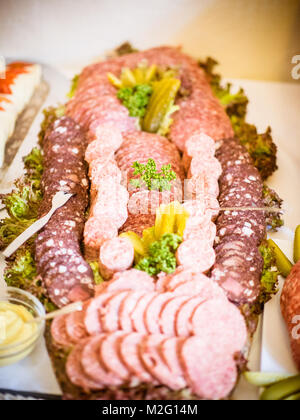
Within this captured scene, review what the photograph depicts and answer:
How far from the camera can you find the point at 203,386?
7.66ft

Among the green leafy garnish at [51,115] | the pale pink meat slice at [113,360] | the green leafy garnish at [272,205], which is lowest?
the pale pink meat slice at [113,360]

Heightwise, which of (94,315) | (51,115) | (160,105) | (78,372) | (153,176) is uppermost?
→ (160,105)

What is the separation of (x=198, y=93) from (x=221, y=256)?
202 cm

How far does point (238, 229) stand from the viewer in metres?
3.08

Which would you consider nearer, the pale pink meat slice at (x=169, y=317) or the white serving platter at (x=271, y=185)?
the pale pink meat slice at (x=169, y=317)

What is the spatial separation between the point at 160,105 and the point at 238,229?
5.11 ft

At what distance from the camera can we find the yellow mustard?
255 centimetres

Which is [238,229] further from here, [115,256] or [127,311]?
[127,311]

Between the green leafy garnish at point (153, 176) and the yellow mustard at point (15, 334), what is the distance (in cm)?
114

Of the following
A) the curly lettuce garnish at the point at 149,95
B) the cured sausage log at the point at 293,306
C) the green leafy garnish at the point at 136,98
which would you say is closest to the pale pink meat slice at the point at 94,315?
the cured sausage log at the point at 293,306

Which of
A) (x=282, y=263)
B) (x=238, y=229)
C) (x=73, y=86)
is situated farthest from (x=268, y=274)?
(x=73, y=86)

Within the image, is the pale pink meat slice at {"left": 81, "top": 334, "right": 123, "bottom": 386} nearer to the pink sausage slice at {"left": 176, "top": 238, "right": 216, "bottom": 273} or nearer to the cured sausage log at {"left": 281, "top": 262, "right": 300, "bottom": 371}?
the pink sausage slice at {"left": 176, "top": 238, "right": 216, "bottom": 273}

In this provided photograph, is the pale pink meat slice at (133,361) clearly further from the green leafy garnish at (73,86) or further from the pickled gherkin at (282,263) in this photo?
the green leafy garnish at (73,86)

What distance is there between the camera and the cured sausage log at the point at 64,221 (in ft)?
9.09
